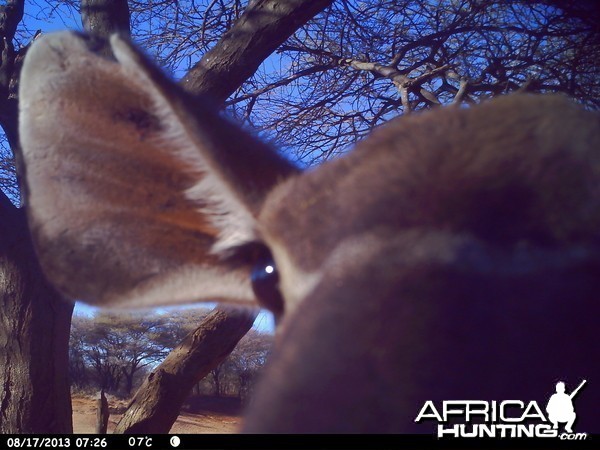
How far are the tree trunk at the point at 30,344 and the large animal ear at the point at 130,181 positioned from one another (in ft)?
12.5

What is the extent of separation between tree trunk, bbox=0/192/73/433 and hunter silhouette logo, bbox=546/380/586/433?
520cm

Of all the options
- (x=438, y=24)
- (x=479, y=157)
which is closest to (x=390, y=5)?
(x=438, y=24)

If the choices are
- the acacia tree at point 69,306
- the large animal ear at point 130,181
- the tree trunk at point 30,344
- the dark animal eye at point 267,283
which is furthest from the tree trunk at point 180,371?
the dark animal eye at point 267,283

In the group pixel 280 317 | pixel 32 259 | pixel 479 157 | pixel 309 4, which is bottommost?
pixel 280 317

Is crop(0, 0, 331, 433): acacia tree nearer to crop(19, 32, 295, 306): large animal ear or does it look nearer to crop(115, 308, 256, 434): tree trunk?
crop(115, 308, 256, 434): tree trunk

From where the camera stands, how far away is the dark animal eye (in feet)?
6.84

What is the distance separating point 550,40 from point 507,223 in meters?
6.26

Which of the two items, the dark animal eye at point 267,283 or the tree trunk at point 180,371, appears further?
the tree trunk at point 180,371

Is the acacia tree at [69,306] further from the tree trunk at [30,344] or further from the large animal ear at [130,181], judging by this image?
the large animal ear at [130,181]

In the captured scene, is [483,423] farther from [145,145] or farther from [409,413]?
[145,145]

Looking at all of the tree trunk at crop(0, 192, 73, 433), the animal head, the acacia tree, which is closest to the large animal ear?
the animal head

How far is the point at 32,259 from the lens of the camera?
6211mm

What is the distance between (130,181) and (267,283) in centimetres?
74

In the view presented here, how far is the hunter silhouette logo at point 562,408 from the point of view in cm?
154
